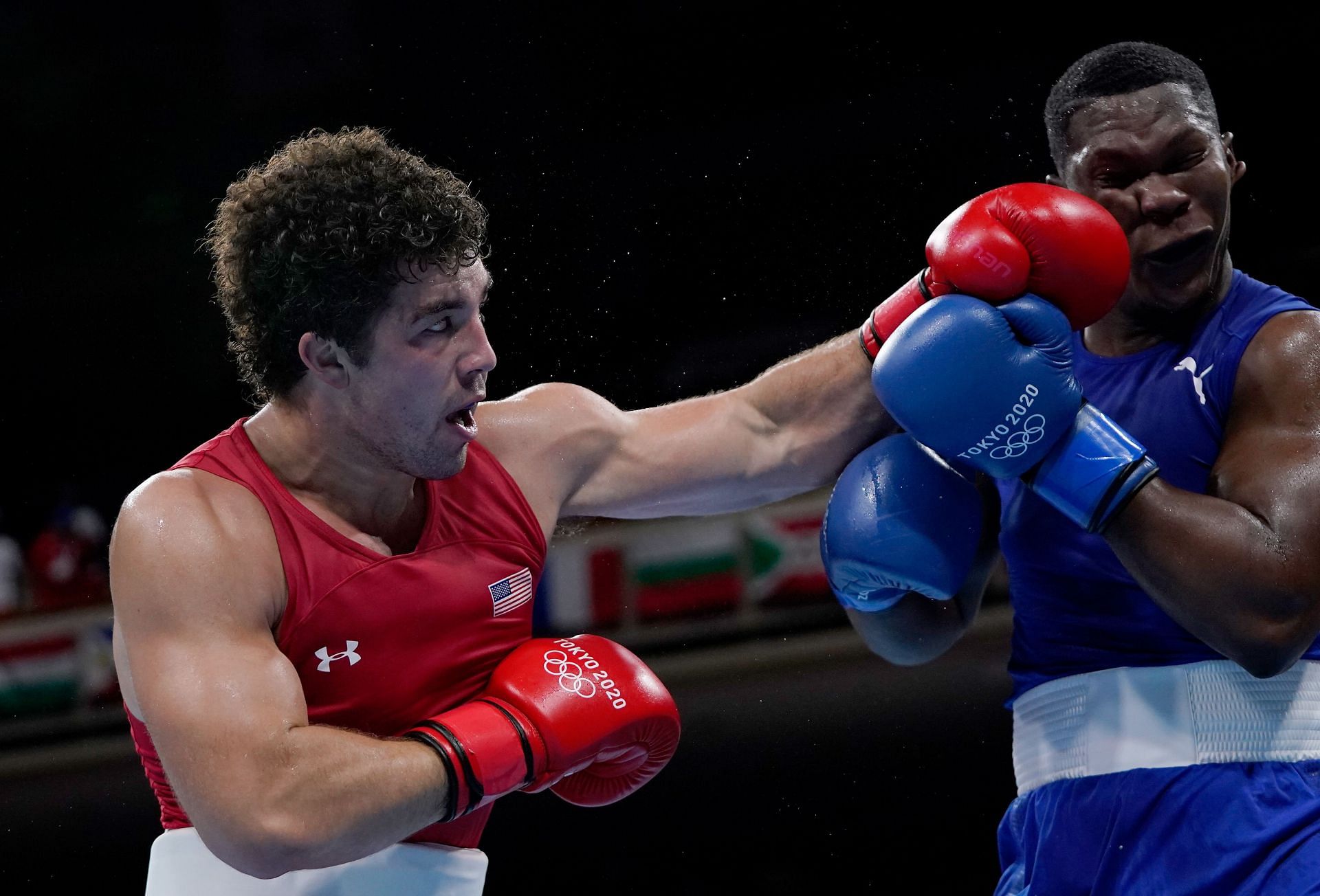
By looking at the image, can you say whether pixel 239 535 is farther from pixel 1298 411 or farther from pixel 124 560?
pixel 1298 411

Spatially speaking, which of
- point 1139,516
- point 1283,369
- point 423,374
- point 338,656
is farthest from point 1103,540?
point 338,656

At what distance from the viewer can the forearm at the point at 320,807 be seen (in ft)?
6.67

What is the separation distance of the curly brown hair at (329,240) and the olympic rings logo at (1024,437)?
3.30 feet

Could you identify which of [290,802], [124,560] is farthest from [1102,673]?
[124,560]

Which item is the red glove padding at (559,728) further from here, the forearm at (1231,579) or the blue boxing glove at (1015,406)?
the forearm at (1231,579)

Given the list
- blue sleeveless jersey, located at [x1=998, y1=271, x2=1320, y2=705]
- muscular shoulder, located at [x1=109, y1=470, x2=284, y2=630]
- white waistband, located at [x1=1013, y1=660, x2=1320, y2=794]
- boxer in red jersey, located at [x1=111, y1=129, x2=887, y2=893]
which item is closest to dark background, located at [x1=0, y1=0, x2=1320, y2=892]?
boxer in red jersey, located at [x1=111, y1=129, x2=887, y2=893]

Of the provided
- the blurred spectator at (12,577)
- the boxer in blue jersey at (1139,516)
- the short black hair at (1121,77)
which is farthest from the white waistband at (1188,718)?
the blurred spectator at (12,577)

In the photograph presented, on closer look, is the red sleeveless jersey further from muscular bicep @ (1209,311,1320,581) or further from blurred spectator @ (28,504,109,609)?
blurred spectator @ (28,504,109,609)

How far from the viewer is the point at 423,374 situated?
234 cm

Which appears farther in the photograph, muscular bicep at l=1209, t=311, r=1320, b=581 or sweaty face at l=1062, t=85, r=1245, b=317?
sweaty face at l=1062, t=85, r=1245, b=317

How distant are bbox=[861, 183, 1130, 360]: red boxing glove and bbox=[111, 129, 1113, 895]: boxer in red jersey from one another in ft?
0.08

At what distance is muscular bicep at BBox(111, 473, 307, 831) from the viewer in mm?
2053

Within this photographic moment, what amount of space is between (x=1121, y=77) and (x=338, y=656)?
1673mm

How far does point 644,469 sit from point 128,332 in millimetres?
5567
